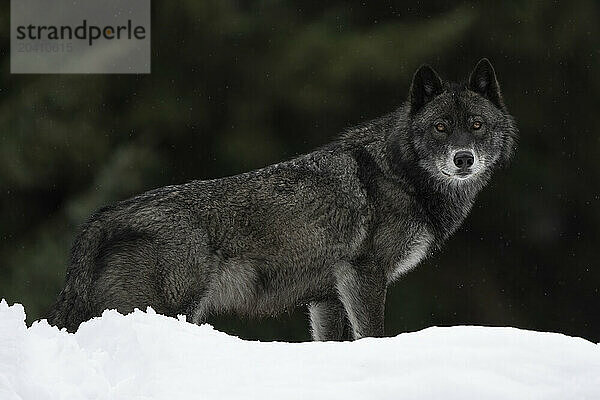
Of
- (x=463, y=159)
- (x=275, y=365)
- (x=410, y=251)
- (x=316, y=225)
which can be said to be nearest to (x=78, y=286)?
(x=316, y=225)

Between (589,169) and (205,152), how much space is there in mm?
4310

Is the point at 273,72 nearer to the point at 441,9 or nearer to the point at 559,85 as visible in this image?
the point at 441,9

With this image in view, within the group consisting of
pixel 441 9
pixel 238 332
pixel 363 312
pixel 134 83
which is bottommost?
pixel 238 332

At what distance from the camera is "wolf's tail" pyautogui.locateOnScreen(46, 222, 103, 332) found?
6062 millimetres

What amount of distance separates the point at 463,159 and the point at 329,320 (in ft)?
4.63

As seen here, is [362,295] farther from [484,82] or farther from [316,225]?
[484,82]

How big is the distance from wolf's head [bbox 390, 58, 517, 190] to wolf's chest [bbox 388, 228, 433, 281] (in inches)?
16.5

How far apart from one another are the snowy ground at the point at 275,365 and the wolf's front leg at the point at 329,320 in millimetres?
3322

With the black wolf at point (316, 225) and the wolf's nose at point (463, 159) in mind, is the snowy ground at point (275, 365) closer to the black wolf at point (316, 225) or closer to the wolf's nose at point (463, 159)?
the black wolf at point (316, 225)

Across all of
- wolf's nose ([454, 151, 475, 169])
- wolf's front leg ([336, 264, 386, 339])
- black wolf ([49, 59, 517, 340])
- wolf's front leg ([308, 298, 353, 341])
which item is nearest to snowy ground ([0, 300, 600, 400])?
black wolf ([49, 59, 517, 340])

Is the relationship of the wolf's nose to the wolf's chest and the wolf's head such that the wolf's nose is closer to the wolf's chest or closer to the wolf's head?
the wolf's head

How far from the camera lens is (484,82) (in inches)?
272

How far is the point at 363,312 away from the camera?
21.3 feet

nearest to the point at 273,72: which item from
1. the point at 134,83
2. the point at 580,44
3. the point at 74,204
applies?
the point at 134,83
